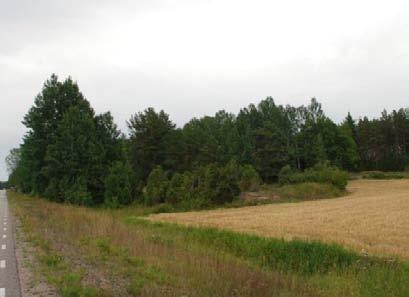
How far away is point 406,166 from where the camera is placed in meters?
108

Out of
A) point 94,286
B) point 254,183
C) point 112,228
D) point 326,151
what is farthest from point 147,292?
point 326,151

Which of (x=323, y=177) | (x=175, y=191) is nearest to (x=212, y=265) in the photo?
(x=175, y=191)

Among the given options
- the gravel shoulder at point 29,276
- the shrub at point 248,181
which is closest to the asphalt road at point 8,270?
the gravel shoulder at point 29,276

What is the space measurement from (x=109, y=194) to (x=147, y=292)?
47399 mm

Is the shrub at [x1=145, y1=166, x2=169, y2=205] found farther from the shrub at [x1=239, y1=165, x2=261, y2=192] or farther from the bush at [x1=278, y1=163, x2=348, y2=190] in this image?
the bush at [x1=278, y1=163, x2=348, y2=190]

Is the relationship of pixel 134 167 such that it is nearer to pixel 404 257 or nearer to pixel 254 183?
pixel 254 183

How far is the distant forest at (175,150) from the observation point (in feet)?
179

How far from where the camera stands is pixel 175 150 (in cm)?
8088

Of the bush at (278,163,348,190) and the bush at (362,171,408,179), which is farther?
the bush at (362,171,408,179)

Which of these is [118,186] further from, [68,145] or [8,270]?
[8,270]

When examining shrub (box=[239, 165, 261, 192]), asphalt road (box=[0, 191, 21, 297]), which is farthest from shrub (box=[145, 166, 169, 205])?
asphalt road (box=[0, 191, 21, 297])

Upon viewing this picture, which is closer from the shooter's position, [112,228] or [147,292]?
[147,292]

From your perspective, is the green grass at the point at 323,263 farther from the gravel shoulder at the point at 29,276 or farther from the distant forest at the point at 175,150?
the distant forest at the point at 175,150

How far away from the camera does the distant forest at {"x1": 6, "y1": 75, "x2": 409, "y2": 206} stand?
Answer: 54.6 metres
